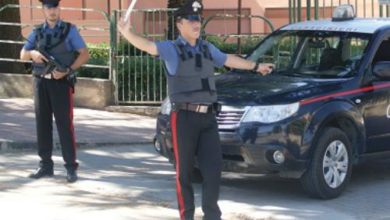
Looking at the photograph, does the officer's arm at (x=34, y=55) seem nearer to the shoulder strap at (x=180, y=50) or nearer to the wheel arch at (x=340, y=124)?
the shoulder strap at (x=180, y=50)

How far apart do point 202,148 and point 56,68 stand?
7.97ft

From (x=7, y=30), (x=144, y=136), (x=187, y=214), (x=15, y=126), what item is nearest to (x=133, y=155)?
(x=144, y=136)

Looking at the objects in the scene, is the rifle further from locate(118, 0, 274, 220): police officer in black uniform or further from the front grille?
locate(118, 0, 274, 220): police officer in black uniform

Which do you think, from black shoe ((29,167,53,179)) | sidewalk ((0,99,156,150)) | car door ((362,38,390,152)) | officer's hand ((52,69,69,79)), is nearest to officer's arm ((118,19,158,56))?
officer's hand ((52,69,69,79))

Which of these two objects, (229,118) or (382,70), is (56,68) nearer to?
(229,118)

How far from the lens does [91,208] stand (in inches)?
275

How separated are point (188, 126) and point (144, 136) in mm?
5238

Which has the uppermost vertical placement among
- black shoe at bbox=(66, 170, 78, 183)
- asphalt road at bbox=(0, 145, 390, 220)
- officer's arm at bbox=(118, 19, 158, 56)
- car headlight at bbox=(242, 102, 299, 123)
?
officer's arm at bbox=(118, 19, 158, 56)

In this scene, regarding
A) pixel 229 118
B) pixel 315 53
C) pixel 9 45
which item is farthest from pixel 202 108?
pixel 9 45

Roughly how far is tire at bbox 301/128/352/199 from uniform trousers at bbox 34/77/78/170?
2468 millimetres

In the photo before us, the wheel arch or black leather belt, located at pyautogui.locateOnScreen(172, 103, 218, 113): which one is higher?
black leather belt, located at pyautogui.locateOnScreen(172, 103, 218, 113)

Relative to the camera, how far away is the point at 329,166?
724 centimetres

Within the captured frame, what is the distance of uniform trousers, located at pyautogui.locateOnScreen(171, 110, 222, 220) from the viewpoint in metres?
5.78

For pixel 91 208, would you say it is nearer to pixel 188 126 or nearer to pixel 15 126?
pixel 188 126
